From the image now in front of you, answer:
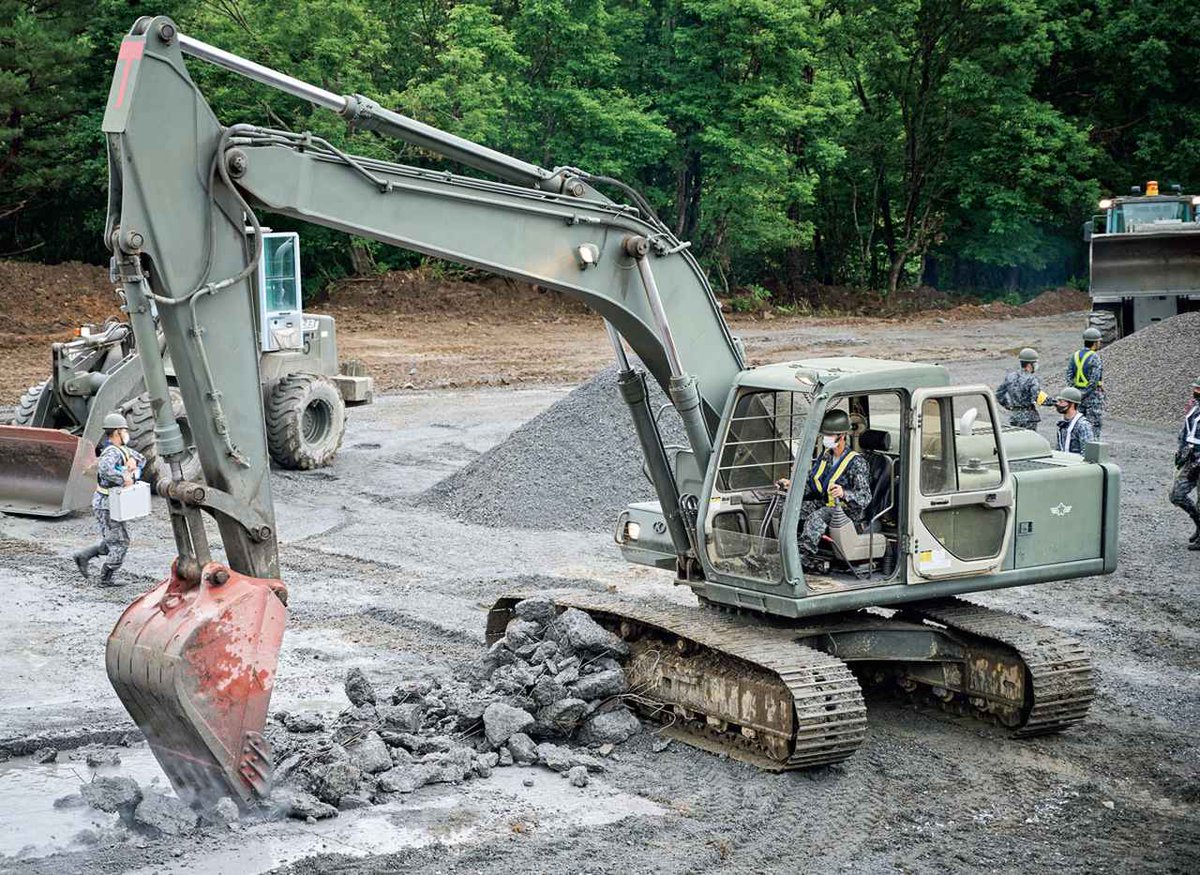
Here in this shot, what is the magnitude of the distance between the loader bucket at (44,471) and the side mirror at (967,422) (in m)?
10.2

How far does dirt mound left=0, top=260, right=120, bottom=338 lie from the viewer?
96.9 ft

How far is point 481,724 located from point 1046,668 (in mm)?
3516

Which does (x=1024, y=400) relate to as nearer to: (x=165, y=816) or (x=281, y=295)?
(x=281, y=295)

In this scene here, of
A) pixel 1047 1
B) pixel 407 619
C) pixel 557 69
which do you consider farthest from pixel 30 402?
pixel 1047 1

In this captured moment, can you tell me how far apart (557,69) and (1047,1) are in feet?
41.4

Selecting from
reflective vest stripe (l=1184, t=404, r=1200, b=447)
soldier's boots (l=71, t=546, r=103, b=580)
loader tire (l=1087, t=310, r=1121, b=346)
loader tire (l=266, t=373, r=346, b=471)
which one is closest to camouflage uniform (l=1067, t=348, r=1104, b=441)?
reflective vest stripe (l=1184, t=404, r=1200, b=447)

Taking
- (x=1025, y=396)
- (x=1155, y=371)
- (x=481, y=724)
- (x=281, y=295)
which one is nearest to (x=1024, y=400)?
(x=1025, y=396)

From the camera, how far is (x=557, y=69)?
3606 centimetres

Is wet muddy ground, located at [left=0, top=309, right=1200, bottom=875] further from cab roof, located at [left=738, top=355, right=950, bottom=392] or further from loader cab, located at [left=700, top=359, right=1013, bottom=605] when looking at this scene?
cab roof, located at [left=738, top=355, right=950, bottom=392]

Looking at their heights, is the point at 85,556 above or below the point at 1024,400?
below

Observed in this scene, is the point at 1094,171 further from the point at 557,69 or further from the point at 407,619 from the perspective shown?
the point at 407,619

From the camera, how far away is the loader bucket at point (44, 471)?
15789 millimetres

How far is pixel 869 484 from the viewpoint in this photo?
8992mm

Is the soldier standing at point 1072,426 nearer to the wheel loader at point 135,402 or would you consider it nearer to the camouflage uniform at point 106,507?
the wheel loader at point 135,402
